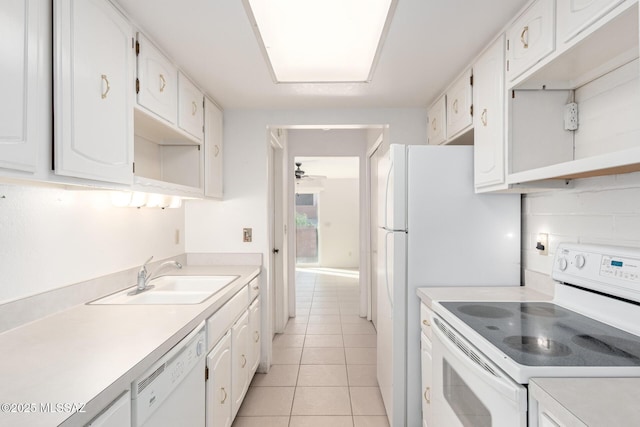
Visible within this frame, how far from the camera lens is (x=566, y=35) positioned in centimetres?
118

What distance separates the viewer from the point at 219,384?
1702 millimetres

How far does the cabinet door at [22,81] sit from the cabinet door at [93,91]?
5 cm

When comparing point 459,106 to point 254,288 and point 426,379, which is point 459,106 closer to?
point 426,379

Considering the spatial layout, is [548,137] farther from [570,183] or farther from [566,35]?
[566,35]

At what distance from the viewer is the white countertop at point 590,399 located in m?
0.70

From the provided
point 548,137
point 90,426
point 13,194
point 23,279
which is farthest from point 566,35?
point 23,279

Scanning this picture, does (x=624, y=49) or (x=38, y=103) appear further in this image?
(x=624, y=49)

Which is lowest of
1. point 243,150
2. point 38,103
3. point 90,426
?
point 90,426

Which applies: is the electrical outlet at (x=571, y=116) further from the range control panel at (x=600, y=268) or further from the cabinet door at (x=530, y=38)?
the range control panel at (x=600, y=268)

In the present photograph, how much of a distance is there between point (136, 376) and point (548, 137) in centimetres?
192

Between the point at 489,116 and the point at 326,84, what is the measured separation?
3.45 feet

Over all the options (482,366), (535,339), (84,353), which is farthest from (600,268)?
(84,353)

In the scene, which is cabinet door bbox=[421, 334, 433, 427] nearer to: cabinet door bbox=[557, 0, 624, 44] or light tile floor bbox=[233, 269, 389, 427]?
light tile floor bbox=[233, 269, 389, 427]

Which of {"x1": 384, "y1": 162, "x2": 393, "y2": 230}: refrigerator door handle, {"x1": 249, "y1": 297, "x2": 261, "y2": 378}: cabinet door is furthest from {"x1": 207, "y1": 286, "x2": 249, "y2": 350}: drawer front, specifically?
{"x1": 384, "y1": 162, "x2": 393, "y2": 230}: refrigerator door handle
